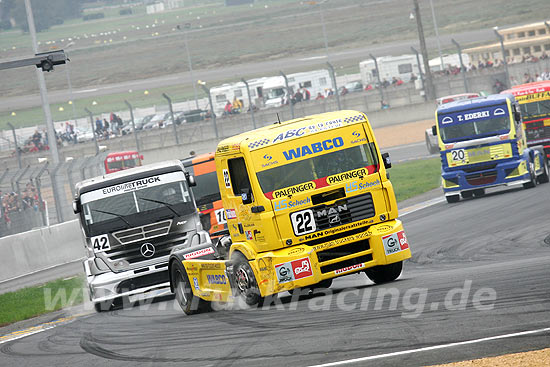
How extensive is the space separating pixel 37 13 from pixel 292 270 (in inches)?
6259

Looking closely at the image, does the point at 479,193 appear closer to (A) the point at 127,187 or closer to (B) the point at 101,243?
(A) the point at 127,187

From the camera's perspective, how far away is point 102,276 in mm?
14797

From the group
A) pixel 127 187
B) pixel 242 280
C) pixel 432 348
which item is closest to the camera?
pixel 432 348

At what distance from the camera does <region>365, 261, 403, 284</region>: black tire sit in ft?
38.0

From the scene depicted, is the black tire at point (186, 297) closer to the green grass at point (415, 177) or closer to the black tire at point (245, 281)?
the black tire at point (245, 281)

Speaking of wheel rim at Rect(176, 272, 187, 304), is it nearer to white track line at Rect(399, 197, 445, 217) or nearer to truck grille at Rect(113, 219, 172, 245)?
truck grille at Rect(113, 219, 172, 245)

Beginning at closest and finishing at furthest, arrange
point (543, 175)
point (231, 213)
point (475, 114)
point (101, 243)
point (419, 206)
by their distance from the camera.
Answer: point (231, 213), point (101, 243), point (475, 114), point (419, 206), point (543, 175)

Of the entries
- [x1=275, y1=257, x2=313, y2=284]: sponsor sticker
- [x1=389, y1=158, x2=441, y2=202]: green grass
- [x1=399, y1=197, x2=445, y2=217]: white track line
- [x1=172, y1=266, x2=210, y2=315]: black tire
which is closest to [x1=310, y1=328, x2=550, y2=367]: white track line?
[x1=275, y1=257, x2=313, y2=284]: sponsor sticker

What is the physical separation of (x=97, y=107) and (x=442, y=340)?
8472 centimetres

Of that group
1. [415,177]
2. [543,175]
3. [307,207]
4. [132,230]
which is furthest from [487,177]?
[307,207]

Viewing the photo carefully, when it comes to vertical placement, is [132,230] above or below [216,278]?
above

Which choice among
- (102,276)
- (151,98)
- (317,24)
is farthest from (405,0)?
(102,276)

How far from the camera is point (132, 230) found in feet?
48.9

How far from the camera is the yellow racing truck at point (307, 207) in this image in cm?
1074
